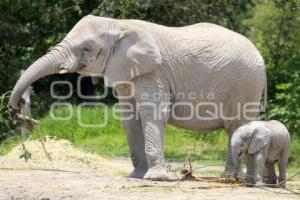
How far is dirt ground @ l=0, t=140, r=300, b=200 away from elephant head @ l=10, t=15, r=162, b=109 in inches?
41.9

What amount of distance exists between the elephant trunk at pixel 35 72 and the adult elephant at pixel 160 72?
12mm

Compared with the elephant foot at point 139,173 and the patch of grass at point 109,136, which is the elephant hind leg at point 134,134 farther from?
the patch of grass at point 109,136

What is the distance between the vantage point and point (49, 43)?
78.1ft

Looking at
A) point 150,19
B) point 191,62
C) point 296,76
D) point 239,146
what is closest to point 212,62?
point 191,62

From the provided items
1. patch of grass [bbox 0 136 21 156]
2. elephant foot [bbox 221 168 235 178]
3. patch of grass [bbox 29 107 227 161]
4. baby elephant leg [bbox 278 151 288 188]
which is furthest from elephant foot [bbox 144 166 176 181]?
patch of grass [bbox 29 107 227 161]

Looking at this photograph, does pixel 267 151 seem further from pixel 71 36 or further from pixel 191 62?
pixel 71 36

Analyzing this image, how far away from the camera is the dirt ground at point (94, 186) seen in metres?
9.84

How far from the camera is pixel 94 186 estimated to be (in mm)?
10422

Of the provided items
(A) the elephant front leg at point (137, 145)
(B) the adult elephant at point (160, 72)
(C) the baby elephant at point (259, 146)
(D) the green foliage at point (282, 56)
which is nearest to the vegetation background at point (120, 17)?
(D) the green foliage at point (282, 56)

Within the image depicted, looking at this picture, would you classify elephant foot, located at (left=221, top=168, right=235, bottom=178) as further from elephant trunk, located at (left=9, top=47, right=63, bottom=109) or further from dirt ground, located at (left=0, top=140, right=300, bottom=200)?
elephant trunk, located at (left=9, top=47, right=63, bottom=109)

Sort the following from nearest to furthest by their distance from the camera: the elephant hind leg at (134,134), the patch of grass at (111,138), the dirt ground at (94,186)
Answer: the dirt ground at (94,186) < the elephant hind leg at (134,134) < the patch of grass at (111,138)

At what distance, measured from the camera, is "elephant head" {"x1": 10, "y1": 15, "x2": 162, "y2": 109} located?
37.3 feet

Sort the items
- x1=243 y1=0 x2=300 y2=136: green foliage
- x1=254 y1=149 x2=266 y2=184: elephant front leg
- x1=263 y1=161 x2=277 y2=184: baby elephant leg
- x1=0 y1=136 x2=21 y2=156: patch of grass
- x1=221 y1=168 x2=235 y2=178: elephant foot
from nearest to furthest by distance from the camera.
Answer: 1. x1=254 y1=149 x2=266 y2=184: elephant front leg
2. x1=263 y1=161 x2=277 y2=184: baby elephant leg
3. x1=221 y1=168 x2=235 y2=178: elephant foot
4. x1=0 y1=136 x2=21 y2=156: patch of grass
5. x1=243 y1=0 x2=300 y2=136: green foliage

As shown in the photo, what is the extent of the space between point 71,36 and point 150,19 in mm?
11183
